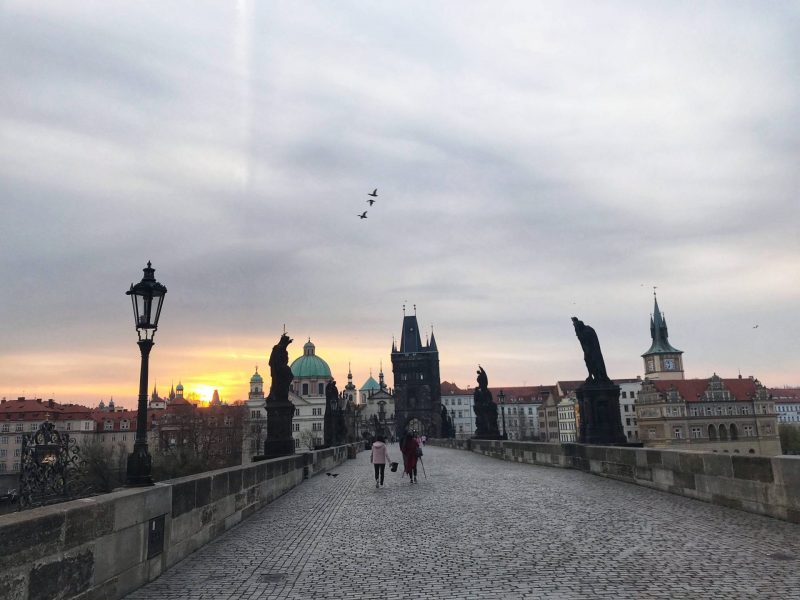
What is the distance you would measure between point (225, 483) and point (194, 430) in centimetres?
7560

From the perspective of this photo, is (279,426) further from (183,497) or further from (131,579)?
(131,579)

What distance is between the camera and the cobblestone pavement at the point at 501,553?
569 centimetres

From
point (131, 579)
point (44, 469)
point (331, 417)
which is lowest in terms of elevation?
point (131, 579)

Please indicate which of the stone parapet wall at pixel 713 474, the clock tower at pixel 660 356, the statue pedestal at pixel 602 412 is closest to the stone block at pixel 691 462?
the stone parapet wall at pixel 713 474

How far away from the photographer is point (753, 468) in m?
9.39

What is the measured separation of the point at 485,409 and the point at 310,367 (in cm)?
10800

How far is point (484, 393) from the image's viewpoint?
3803 centimetres

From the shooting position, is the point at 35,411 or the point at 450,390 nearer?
the point at 35,411

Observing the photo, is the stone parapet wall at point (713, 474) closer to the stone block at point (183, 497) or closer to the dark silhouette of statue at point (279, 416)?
the stone block at point (183, 497)

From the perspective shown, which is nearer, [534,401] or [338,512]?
[338,512]

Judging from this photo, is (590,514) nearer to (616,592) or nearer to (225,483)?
(616,592)

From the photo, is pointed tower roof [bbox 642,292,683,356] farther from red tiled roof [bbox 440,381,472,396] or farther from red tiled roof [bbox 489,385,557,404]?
red tiled roof [bbox 440,381,472,396]

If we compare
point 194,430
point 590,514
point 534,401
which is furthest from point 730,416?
point 590,514

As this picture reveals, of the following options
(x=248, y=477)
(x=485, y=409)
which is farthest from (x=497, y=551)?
(x=485, y=409)
